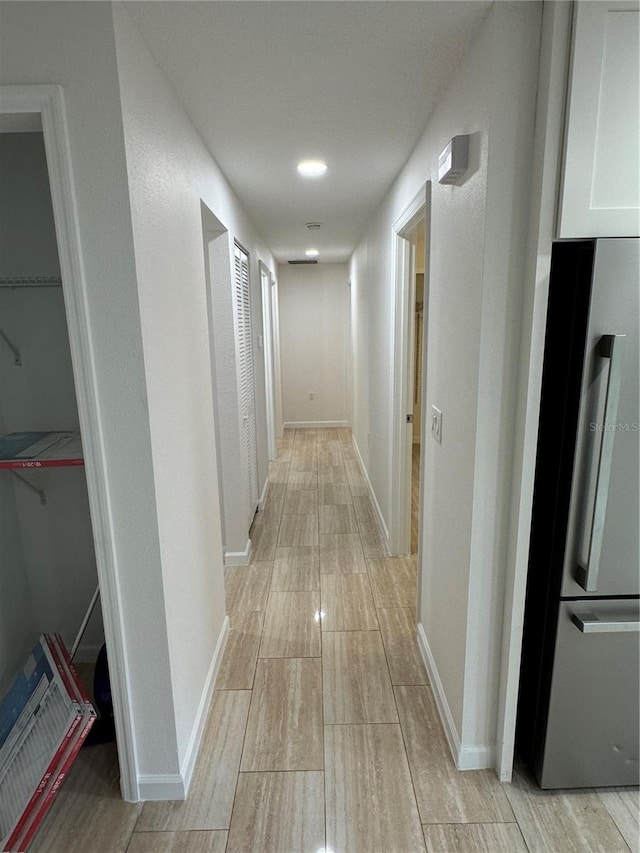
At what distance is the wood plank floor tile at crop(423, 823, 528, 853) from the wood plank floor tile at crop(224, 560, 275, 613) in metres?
1.38

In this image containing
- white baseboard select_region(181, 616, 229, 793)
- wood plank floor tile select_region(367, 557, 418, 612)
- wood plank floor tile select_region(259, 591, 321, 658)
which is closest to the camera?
white baseboard select_region(181, 616, 229, 793)

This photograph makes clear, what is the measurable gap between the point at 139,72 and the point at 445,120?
997mm

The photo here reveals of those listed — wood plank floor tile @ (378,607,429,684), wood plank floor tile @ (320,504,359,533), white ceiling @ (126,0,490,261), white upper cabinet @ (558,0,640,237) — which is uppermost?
white ceiling @ (126,0,490,261)

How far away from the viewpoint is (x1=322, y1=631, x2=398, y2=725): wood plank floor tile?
189cm

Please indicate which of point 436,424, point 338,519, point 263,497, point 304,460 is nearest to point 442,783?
point 436,424

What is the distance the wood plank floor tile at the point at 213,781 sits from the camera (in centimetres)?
149

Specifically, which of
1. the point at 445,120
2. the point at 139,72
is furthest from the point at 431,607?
the point at 139,72

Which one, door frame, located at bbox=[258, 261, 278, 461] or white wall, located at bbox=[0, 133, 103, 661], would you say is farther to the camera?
door frame, located at bbox=[258, 261, 278, 461]

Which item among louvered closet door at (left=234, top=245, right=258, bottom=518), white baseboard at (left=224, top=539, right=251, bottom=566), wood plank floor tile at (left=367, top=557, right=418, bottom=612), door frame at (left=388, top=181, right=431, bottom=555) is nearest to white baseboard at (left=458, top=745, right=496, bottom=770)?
wood plank floor tile at (left=367, top=557, right=418, bottom=612)

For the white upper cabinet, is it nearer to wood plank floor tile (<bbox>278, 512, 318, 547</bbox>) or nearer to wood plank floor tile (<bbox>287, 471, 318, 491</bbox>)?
wood plank floor tile (<bbox>278, 512, 318, 547</bbox>)

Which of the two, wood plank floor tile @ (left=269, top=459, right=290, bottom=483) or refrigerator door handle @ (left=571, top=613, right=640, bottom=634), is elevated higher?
refrigerator door handle @ (left=571, top=613, right=640, bottom=634)

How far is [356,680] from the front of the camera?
207 centimetres

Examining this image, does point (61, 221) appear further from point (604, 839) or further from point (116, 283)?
point (604, 839)

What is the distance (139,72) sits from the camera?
4.21ft
